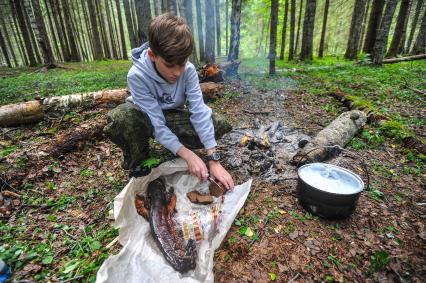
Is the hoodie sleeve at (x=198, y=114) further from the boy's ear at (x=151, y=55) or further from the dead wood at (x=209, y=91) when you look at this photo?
the dead wood at (x=209, y=91)

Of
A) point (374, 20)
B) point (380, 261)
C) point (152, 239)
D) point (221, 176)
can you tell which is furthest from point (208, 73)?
point (374, 20)

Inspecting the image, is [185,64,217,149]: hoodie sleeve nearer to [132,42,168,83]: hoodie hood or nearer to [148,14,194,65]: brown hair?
[132,42,168,83]: hoodie hood

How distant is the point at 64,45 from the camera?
623 inches

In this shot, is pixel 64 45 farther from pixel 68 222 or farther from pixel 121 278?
pixel 121 278

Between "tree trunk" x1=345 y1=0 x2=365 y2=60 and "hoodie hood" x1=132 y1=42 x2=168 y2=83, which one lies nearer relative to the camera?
"hoodie hood" x1=132 y1=42 x2=168 y2=83

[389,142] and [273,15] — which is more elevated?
[273,15]

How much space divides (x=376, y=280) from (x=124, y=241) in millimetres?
1871

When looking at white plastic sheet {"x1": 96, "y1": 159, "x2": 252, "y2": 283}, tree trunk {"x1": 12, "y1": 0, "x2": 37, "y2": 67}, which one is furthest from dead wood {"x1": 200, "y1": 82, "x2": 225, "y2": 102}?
tree trunk {"x1": 12, "y1": 0, "x2": 37, "y2": 67}

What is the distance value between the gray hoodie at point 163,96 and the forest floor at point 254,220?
Answer: 779 millimetres

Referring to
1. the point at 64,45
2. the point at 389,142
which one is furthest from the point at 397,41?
the point at 64,45

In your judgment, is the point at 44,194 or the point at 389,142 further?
the point at 389,142

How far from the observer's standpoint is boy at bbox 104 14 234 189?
6.14 feet

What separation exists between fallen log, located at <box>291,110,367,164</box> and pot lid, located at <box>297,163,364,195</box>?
0.37 meters

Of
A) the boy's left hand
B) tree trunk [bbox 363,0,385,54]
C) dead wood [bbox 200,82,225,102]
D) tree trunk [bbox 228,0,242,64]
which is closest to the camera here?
the boy's left hand
